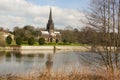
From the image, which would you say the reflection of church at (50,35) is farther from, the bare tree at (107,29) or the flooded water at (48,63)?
the bare tree at (107,29)

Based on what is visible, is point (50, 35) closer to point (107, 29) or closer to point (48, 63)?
point (48, 63)

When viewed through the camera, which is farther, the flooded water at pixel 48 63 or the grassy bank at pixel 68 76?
the flooded water at pixel 48 63

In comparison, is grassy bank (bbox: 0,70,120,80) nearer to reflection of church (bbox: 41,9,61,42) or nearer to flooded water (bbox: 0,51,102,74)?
flooded water (bbox: 0,51,102,74)

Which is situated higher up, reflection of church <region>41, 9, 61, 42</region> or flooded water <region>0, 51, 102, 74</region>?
reflection of church <region>41, 9, 61, 42</region>

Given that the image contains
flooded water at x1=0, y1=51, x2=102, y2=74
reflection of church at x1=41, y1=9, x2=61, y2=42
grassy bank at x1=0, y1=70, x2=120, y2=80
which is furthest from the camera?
reflection of church at x1=41, y1=9, x2=61, y2=42

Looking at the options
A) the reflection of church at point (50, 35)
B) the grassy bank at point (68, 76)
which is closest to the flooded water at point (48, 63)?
the grassy bank at point (68, 76)

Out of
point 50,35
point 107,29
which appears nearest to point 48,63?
point 107,29

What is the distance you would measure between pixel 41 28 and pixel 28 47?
60042 millimetres

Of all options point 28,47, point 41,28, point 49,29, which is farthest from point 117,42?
point 41,28

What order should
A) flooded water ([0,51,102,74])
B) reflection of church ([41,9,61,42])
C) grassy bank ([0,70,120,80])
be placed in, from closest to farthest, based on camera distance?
grassy bank ([0,70,120,80]) < flooded water ([0,51,102,74]) < reflection of church ([41,9,61,42])

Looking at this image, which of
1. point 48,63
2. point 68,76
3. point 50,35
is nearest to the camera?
point 68,76

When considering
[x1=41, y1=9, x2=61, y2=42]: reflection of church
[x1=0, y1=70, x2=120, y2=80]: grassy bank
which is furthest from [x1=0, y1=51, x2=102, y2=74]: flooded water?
[x1=41, y1=9, x2=61, y2=42]: reflection of church

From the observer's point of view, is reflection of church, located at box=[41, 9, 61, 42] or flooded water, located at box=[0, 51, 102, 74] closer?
flooded water, located at box=[0, 51, 102, 74]

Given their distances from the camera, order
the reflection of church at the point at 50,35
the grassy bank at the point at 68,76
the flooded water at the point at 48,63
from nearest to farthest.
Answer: the grassy bank at the point at 68,76
the flooded water at the point at 48,63
the reflection of church at the point at 50,35
